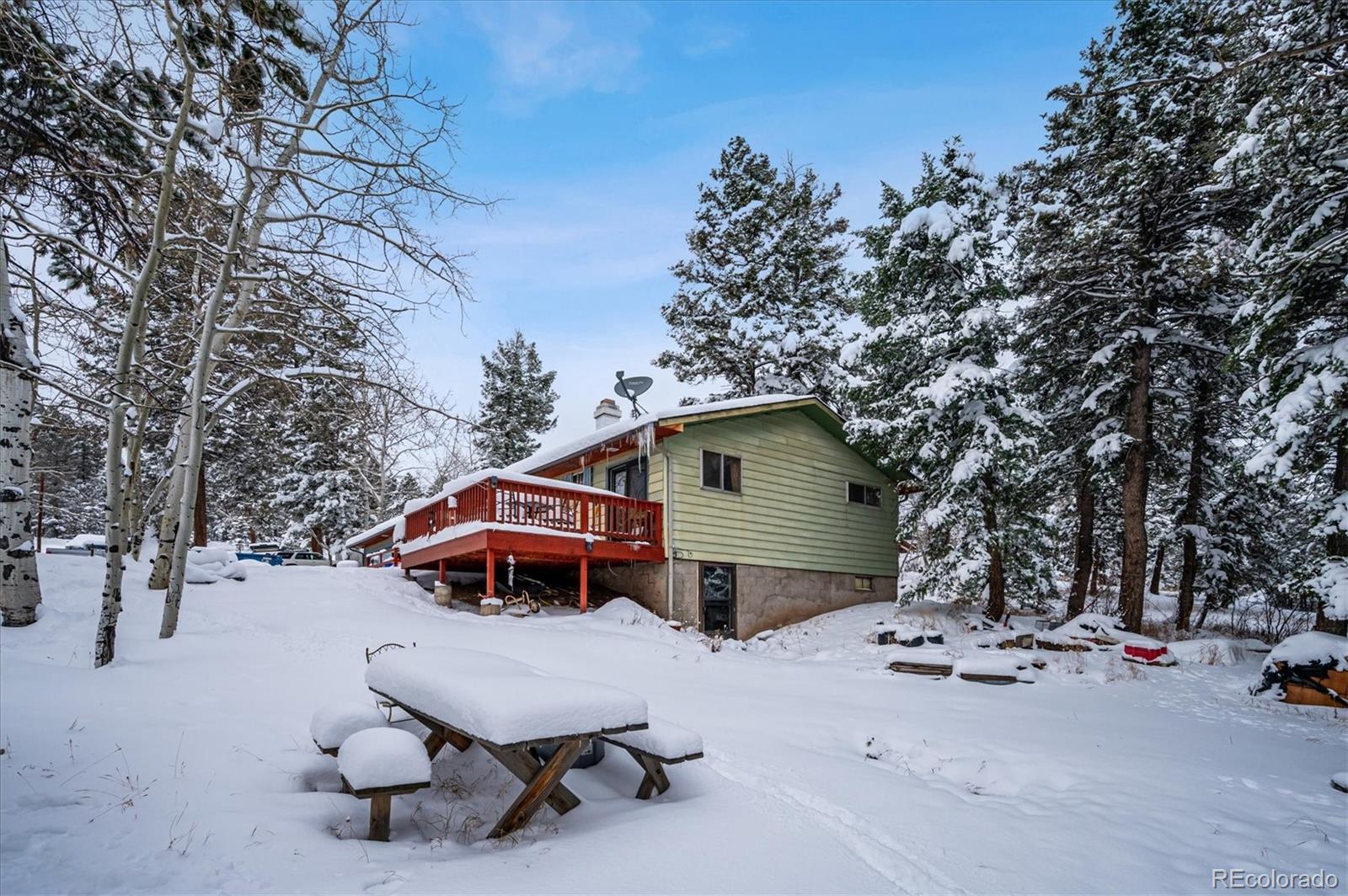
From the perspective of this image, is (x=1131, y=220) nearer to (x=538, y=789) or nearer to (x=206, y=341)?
(x=538, y=789)

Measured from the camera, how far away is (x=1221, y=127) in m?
9.77

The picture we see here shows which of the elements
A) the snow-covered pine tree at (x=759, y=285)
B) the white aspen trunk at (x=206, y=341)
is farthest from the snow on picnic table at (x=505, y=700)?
the snow-covered pine tree at (x=759, y=285)

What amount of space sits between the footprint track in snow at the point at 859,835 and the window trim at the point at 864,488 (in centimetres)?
1373

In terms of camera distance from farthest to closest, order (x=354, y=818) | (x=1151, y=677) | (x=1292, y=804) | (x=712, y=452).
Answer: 1. (x=712, y=452)
2. (x=1151, y=677)
3. (x=1292, y=804)
4. (x=354, y=818)

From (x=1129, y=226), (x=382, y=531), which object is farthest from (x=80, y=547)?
(x=1129, y=226)

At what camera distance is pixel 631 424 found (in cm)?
1293

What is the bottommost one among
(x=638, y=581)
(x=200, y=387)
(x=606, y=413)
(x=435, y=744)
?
(x=638, y=581)

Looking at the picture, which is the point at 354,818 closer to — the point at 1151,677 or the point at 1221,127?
the point at 1151,677

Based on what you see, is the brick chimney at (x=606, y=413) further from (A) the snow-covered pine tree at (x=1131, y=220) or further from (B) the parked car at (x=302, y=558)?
(B) the parked car at (x=302, y=558)

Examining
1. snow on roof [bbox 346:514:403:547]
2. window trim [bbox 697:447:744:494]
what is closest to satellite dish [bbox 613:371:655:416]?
window trim [bbox 697:447:744:494]

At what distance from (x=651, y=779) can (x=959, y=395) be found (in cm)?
1117

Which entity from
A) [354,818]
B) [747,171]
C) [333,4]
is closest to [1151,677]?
[354,818]

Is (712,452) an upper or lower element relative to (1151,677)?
upper

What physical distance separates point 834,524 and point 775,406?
13.0 feet
